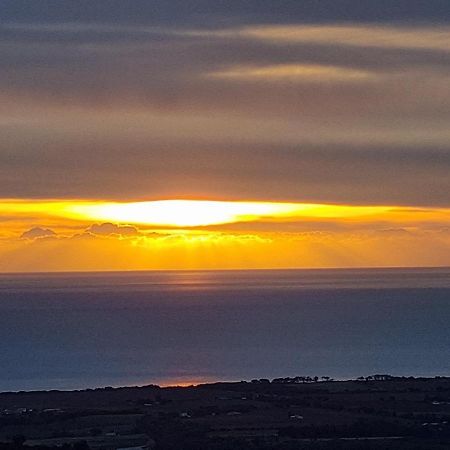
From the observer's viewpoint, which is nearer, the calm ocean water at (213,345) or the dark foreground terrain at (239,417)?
the dark foreground terrain at (239,417)

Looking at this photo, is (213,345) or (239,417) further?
(213,345)

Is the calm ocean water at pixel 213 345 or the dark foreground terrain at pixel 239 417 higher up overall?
the calm ocean water at pixel 213 345

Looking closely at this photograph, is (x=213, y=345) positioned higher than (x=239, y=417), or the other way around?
(x=213, y=345)

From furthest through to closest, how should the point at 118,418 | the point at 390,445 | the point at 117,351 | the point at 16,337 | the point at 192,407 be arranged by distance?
the point at 16,337, the point at 117,351, the point at 192,407, the point at 118,418, the point at 390,445

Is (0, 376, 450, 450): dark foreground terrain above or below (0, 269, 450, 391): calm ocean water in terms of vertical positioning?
below

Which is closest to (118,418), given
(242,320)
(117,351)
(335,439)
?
(335,439)

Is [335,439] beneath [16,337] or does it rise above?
beneath

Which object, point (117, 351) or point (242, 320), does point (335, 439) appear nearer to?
point (117, 351)

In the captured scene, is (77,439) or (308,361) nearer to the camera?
(77,439)
